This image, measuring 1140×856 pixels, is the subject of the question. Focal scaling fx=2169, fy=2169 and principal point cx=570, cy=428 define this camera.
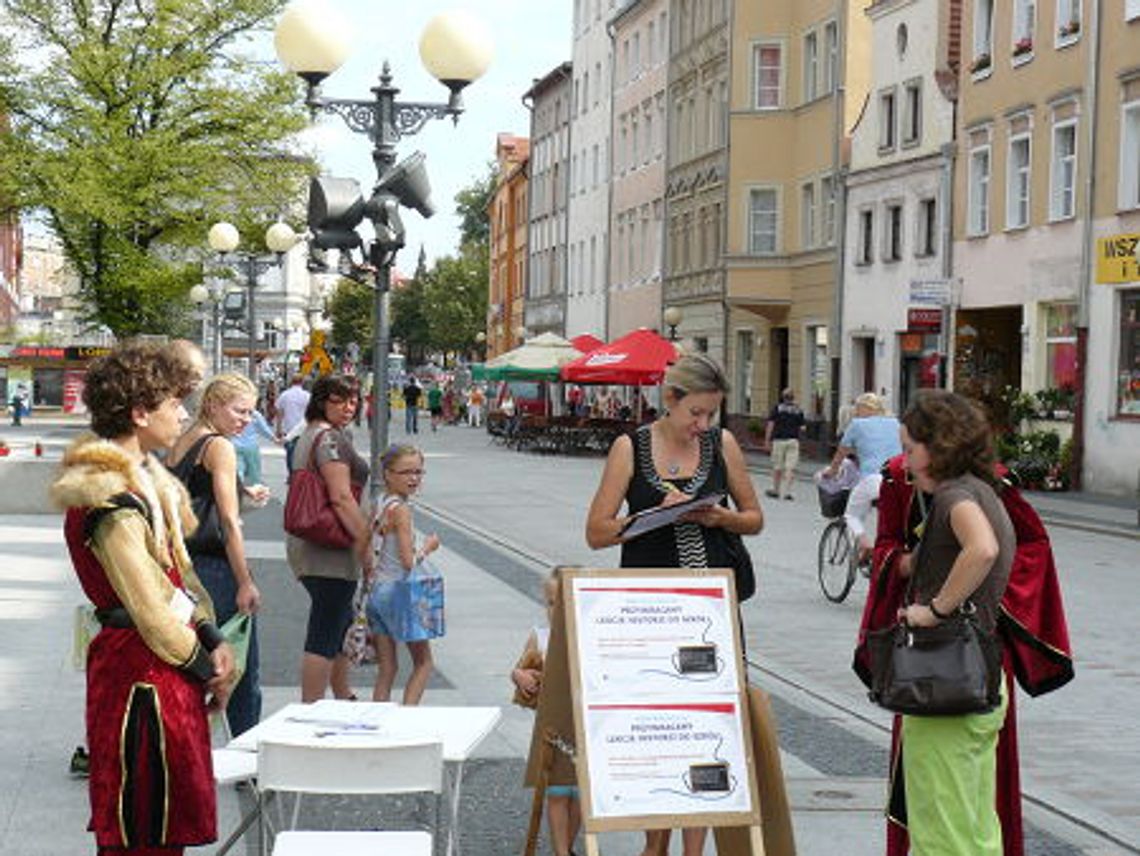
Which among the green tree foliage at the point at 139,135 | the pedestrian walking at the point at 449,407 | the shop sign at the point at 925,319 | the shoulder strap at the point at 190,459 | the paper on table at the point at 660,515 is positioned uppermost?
the green tree foliage at the point at 139,135

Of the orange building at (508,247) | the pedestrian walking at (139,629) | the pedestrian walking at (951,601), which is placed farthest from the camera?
the orange building at (508,247)

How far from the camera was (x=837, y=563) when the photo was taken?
1694 cm

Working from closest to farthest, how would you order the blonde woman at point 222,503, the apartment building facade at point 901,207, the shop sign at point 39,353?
the blonde woman at point 222,503, the apartment building facade at point 901,207, the shop sign at point 39,353

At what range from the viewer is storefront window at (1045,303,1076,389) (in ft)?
119

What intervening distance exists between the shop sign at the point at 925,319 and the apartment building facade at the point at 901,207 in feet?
0.06

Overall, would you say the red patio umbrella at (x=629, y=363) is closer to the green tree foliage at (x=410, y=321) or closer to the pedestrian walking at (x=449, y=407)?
the pedestrian walking at (x=449, y=407)

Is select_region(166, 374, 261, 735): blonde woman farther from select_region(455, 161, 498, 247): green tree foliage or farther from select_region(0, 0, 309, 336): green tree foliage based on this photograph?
select_region(455, 161, 498, 247): green tree foliage

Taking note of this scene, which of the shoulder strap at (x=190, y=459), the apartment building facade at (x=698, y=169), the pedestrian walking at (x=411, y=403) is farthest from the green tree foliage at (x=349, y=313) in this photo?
the shoulder strap at (x=190, y=459)

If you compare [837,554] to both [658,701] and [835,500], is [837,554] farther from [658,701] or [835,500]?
[658,701]

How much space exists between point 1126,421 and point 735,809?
28551 mm

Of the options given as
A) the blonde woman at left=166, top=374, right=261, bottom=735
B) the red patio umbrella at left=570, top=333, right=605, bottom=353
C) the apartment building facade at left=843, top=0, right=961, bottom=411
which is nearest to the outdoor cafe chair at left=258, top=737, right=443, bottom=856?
the blonde woman at left=166, top=374, right=261, bottom=735

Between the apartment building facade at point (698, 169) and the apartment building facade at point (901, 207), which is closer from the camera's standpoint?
the apartment building facade at point (901, 207)

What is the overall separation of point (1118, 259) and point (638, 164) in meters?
37.8

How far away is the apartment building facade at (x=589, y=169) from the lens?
252 ft
